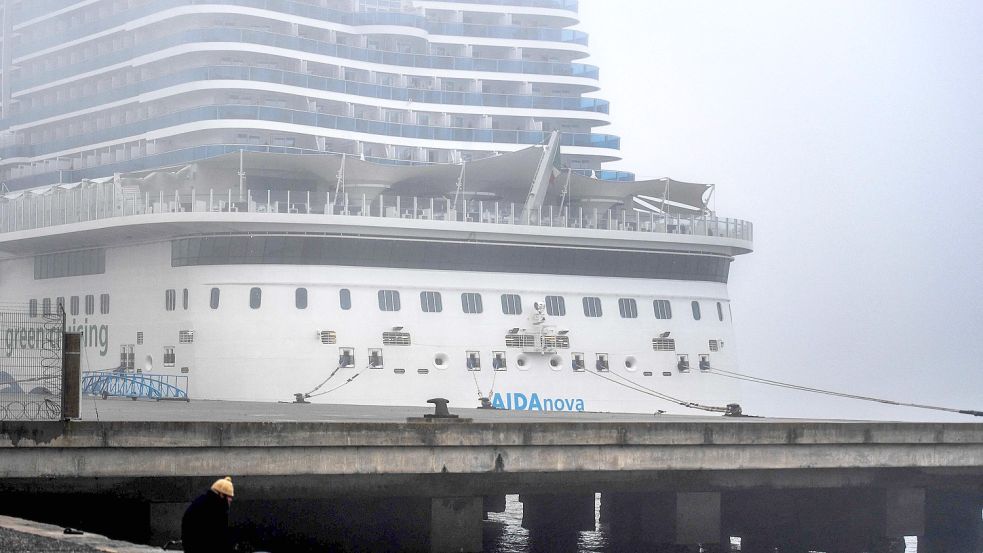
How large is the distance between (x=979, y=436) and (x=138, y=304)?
23.6m

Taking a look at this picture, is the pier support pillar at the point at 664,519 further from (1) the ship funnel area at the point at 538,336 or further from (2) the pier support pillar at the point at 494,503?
(1) the ship funnel area at the point at 538,336

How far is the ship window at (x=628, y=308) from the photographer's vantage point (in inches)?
1650

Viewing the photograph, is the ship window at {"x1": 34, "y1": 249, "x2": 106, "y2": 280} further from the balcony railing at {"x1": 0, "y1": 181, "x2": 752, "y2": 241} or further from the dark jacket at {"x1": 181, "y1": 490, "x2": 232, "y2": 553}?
the dark jacket at {"x1": 181, "y1": 490, "x2": 232, "y2": 553}

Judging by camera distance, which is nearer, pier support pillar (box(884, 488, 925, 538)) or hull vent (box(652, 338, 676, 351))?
pier support pillar (box(884, 488, 925, 538))

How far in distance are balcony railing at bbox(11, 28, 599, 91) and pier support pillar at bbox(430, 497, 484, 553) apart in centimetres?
2529

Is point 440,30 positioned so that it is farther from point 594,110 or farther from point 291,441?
point 291,441

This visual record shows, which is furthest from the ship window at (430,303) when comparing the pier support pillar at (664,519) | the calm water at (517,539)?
the pier support pillar at (664,519)

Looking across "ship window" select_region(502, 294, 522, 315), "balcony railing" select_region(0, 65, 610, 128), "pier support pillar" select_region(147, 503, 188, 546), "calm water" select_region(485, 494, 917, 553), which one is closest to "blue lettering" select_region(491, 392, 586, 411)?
"ship window" select_region(502, 294, 522, 315)

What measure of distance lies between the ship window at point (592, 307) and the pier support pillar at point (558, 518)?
689cm

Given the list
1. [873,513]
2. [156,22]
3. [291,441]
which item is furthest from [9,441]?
[156,22]

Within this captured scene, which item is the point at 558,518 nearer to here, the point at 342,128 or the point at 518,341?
the point at 518,341

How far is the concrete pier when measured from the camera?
22.3 meters

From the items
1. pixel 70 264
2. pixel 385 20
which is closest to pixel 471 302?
pixel 70 264

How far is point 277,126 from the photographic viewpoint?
4484cm
